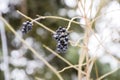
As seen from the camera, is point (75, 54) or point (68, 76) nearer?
point (75, 54)

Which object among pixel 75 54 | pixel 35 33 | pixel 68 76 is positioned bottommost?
pixel 75 54

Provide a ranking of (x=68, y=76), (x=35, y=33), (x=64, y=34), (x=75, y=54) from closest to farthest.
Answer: (x=64, y=34) < (x=75, y=54) < (x=68, y=76) < (x=35, y=33)

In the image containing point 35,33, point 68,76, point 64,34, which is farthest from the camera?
point 35,33

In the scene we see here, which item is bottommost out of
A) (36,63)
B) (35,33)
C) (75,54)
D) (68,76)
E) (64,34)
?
(64,34)

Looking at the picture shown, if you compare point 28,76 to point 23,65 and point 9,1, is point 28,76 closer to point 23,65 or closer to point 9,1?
point 23,65

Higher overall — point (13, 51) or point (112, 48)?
point (13, 51)

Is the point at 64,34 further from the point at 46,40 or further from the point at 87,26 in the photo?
the point at 46,40

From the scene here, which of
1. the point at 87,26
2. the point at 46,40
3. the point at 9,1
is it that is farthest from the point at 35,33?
the point at 87,26

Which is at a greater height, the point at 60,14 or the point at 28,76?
the point at 60,14

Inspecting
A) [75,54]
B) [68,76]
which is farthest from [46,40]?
[75,54]
